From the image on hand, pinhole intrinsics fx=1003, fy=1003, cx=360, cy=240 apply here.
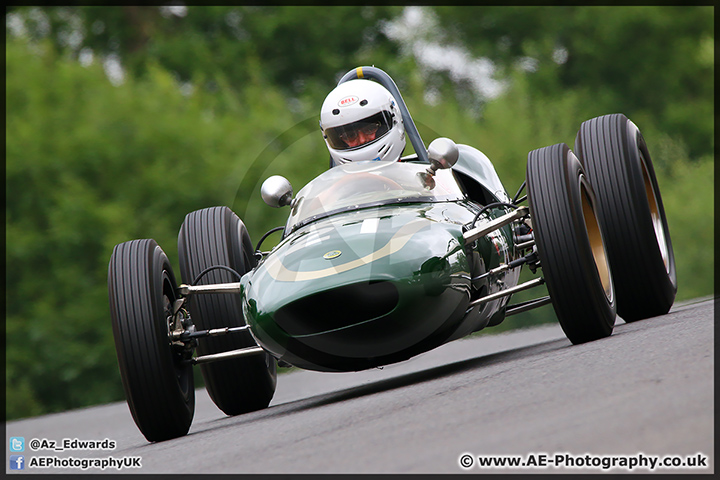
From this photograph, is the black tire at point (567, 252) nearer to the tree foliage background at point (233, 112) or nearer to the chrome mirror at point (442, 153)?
the chrome mirror at point (442, 153)

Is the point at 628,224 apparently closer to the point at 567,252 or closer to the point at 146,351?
the point at 567,252

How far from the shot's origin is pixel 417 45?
36406mm

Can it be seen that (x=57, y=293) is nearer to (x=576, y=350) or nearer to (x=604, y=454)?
(x=576, y=350)

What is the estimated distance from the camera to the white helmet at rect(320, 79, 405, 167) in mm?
7289

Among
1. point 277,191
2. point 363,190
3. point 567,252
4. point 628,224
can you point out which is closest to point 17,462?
point 277,191

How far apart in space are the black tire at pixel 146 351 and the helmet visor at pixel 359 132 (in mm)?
1969

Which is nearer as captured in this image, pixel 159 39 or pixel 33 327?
pixel 33 327

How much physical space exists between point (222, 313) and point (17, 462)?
5.26ft

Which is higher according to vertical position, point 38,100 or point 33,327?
point 38,100

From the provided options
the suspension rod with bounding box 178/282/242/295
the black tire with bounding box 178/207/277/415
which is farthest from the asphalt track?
the suspension rod with bounding box 178/282/242/295

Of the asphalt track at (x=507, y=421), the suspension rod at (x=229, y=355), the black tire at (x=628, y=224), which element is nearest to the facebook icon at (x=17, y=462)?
the asphalt track at (x=507, y=421)

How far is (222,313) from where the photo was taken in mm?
6766

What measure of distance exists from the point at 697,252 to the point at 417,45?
14.8 meters

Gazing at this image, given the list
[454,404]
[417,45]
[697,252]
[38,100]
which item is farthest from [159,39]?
[454,404]
